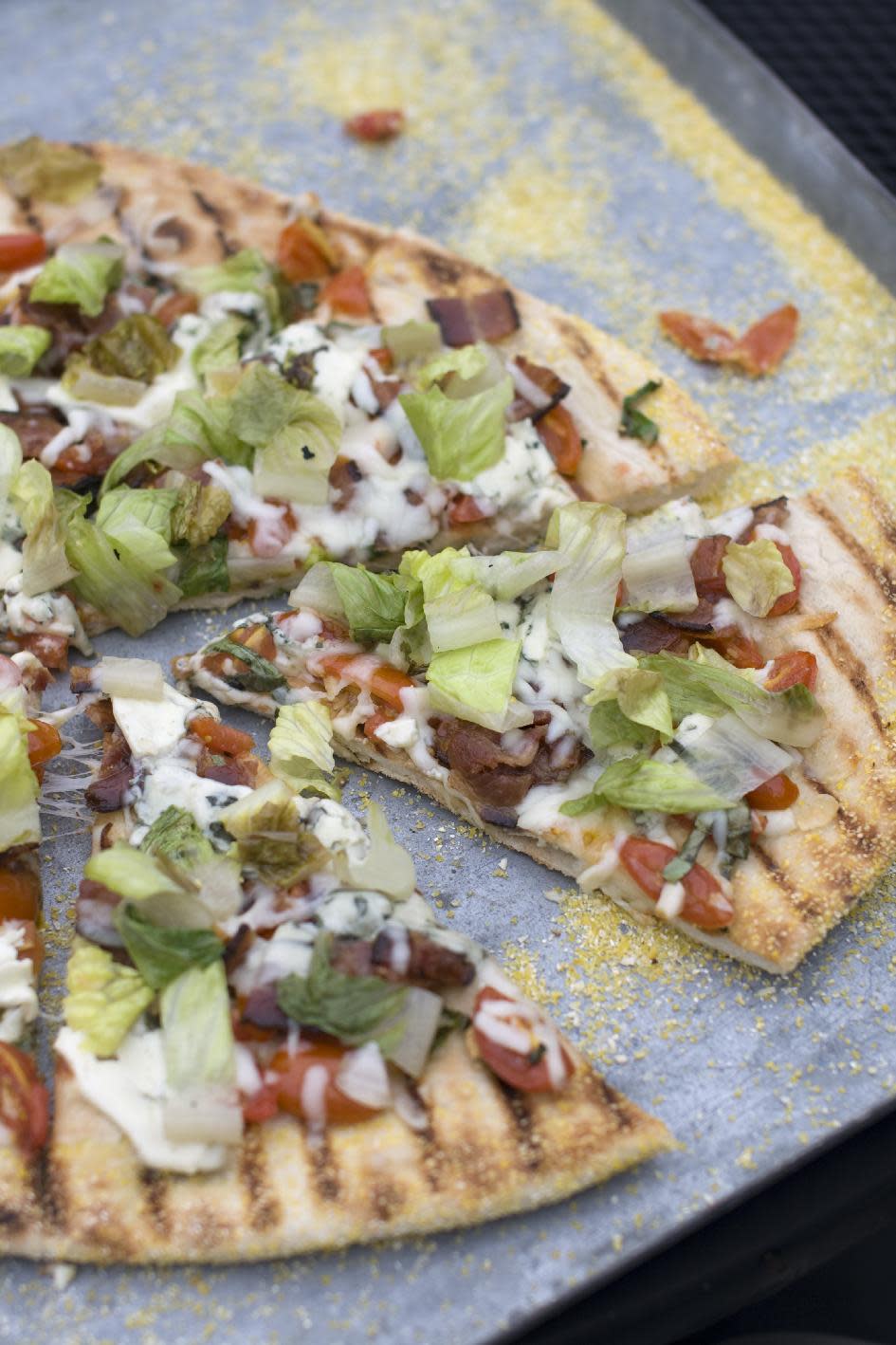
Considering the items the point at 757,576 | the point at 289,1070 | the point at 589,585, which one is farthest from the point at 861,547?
the point at 289,1070

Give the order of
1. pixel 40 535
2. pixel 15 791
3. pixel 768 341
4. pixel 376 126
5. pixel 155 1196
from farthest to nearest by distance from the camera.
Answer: pixel 376 126, pixel 768 341, pixel 40 535, pixel 15 791, pixel 155 1196

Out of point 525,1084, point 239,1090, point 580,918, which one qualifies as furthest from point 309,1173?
point 580,918

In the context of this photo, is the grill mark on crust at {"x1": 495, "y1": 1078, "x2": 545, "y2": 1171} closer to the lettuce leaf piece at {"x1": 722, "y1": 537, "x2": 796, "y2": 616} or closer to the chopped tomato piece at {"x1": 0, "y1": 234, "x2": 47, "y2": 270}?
the lettuce leaf piece at {"x1": 722, "y1": 537, "x2": 796, "y2": 616}

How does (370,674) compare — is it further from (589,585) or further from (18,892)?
(18,892)

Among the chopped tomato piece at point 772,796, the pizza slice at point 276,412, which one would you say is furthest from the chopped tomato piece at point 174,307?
the chopped tomato piece at point 772,796

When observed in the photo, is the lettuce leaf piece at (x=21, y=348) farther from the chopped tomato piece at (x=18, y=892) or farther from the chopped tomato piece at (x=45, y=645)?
the chopped tomato piece at (x=18, y=892)

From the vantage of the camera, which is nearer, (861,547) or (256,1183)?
(256,1183)

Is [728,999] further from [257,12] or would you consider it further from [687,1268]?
[257,12]

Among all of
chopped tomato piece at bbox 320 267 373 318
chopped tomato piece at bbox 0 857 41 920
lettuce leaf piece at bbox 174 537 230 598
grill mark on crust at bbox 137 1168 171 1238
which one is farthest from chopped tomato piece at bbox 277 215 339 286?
grill mark on crust at bbox 137 1168 171 1238
